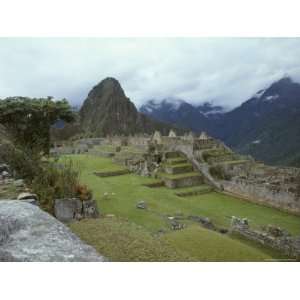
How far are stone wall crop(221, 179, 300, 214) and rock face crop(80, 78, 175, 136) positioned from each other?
175ft

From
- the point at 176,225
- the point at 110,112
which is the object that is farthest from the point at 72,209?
the point at 110,112

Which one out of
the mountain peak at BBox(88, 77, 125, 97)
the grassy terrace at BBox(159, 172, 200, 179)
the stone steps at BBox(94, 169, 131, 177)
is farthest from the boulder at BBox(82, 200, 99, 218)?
the mountain peak at BBox(88, 77, 125, 97)

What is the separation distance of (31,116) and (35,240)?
9.09 metres

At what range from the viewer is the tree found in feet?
44.3

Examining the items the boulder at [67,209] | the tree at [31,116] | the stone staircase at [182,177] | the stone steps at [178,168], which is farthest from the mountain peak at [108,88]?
the boulder at [67,209]

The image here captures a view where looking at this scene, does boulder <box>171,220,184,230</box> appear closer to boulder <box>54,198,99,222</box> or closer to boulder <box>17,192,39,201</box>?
boulder <box>54,198,99,222</box>

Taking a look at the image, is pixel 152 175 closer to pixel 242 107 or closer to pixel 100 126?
pixel 242 107

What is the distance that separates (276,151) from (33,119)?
1015 cm

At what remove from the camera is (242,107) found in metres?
13.1

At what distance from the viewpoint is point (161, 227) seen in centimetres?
991

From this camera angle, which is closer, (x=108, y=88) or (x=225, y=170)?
(x=225, y=170)

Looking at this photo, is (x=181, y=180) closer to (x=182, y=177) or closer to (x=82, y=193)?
(x=182, y=177)

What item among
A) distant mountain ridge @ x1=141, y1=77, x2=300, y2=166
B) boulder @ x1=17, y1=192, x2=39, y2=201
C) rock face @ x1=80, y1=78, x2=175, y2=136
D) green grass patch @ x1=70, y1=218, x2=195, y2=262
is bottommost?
green grass patch @ x1=70, y1=218, x2=195, y2=262
